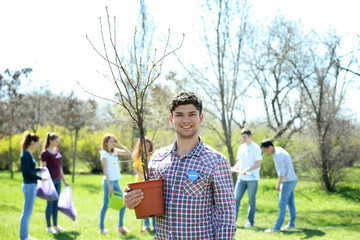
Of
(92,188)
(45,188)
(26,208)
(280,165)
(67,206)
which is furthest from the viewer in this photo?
(92,188)

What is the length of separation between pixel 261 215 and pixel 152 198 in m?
8.35

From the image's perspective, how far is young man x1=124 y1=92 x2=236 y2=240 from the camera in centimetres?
227

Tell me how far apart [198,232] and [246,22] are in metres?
8.69

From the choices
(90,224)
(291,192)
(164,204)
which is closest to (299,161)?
(291,192)

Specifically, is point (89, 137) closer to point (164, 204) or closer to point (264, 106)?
point (264, 106)

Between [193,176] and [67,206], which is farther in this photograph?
[67,206]

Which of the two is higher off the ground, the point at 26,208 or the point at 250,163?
the point at 250,163

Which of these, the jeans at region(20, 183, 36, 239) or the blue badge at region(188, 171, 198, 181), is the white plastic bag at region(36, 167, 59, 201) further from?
the blue badge at region(188, 171, 198, 181)

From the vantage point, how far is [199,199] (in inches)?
90.8

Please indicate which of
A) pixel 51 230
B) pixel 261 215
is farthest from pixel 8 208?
pixel 261 215

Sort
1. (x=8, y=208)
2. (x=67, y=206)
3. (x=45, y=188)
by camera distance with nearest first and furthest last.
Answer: (x=45, y=188) → (x=67, y=206) → (x=8, y=208)

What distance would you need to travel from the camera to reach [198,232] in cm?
228

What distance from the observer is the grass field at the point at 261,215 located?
6.90m

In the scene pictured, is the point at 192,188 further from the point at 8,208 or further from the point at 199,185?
the point at 8,208
